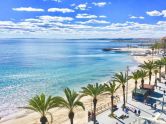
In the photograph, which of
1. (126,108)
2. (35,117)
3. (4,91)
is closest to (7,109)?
(35,117)

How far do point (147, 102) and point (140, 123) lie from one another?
1300 cm

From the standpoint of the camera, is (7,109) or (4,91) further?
(4,91)

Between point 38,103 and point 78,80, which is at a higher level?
point 38,103

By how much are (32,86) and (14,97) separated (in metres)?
13.1

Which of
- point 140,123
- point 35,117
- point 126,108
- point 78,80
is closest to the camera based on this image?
point 140,123

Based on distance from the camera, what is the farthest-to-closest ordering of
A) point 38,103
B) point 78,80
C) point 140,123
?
point 78,80 < point 140,123 < point 38,103

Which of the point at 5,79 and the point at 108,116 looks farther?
the point at 5,79

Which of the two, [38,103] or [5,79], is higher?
[38,103]

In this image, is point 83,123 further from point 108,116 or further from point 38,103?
point 38,103

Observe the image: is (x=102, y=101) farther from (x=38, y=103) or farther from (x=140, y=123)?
(x=38, y=103)

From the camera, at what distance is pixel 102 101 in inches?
2131

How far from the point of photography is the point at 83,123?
3984cm

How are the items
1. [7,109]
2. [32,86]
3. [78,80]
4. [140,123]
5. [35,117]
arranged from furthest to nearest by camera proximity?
[78,80] → [32,86] → [7,109] → [35,117] → [140,123]

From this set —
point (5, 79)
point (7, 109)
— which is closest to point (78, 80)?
point (5, 79)
